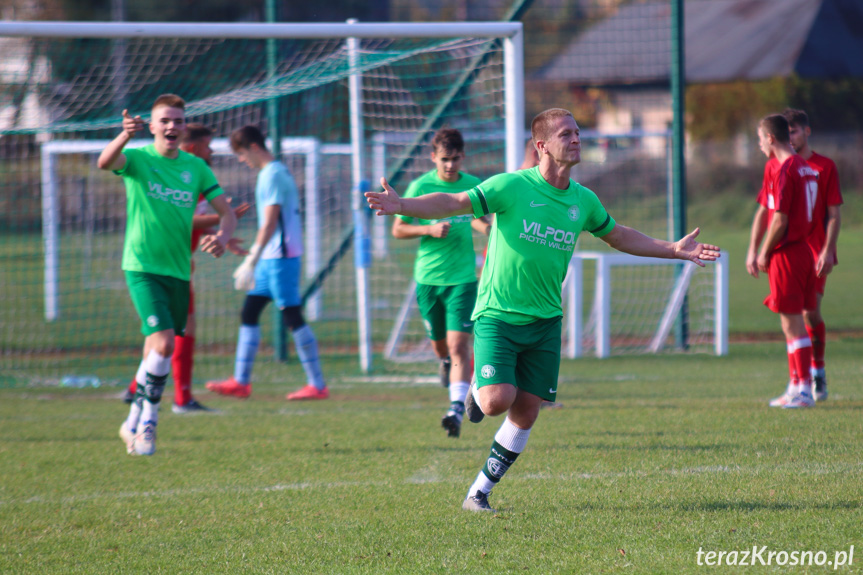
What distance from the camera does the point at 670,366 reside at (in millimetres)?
8875

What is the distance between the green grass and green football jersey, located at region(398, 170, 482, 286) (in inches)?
43.6

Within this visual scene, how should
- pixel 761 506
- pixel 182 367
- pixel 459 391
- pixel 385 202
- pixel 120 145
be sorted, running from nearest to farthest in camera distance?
pixel 385 202 < pixel 761 506 < pixel 120 145 < pixel 459 391 < pixel 182 367

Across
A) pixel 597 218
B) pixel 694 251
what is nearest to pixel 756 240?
pixel 694 251

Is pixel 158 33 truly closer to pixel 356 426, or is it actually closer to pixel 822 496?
pixel 356 426

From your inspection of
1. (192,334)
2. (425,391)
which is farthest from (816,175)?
(192,334)

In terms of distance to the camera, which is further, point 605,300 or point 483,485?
point 605,300

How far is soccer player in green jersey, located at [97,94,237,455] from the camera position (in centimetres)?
573

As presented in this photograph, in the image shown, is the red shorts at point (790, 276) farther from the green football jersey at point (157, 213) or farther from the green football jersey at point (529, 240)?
the green football jersey at point (157, 213)

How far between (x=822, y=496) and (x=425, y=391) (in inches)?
170

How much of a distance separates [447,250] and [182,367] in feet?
8.22

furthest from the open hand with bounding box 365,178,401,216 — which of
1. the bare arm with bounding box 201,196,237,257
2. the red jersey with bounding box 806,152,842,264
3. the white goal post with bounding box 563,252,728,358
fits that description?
the white goal post with bounding box 563,252,728,358

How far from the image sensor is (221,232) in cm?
588

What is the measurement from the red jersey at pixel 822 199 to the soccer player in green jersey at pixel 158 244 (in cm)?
439

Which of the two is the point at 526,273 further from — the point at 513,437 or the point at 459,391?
the point at 459,391
